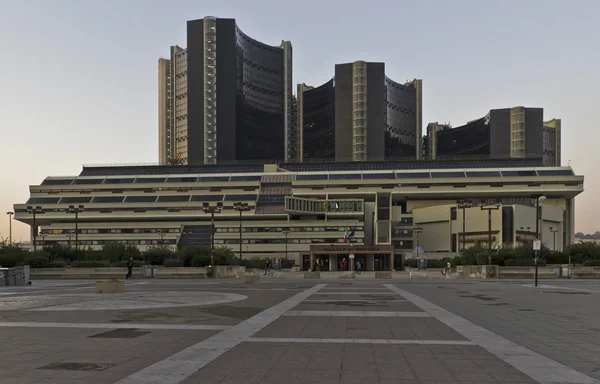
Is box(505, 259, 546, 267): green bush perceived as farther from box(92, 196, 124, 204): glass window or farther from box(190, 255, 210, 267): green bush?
box(92, 196, 124, 204): glass window

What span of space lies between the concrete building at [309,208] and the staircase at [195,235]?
262mm

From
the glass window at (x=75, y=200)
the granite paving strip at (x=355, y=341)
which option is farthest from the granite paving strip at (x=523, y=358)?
the glass window at (x=75, y=200)

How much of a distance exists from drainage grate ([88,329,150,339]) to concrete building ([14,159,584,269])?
3797 inches

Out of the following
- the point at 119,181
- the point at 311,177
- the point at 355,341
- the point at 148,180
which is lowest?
the point at 355,341

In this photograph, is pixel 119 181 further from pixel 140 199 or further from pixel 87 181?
pixel 140 199

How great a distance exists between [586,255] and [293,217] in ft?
241

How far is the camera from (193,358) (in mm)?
8867

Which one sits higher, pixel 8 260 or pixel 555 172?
pixel 555 172

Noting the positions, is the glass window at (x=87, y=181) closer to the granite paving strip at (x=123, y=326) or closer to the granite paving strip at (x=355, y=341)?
the granite paving strip at (x=123, y=326)

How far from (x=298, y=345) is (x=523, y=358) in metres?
4.34

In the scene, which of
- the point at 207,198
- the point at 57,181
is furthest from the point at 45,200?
the point at 207,198

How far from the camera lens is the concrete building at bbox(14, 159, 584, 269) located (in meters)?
115

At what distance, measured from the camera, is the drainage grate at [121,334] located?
A: 1130 centimetres

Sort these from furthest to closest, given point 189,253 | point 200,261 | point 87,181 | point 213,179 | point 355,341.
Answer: point 87,181 → point 213,179 → point 189,253 → point 200,261 → point 355,341
